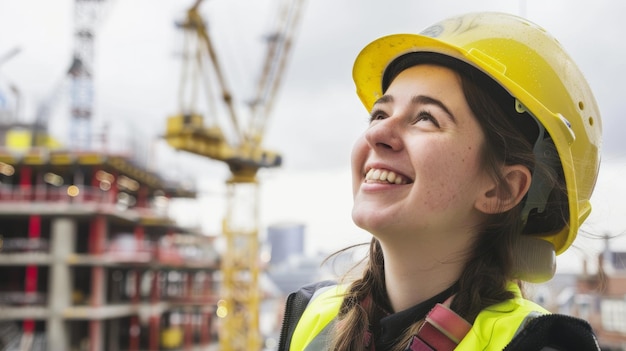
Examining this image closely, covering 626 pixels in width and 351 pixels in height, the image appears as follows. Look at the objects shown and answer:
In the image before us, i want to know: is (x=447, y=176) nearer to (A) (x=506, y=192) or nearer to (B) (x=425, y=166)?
(B) (x=425, y=166)

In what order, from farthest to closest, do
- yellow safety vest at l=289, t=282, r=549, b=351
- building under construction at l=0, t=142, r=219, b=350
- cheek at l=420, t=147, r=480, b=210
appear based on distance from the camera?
building under construction at l=0, t=142, r=219, b=350
cheek at l=420, t=147, r=480, b=210
yellow safety vest at l=289, t=282, r=549, b=351

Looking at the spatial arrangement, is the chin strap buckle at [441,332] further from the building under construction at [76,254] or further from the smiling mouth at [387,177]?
the building under construction at [76,254]

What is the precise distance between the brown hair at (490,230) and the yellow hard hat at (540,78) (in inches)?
1.7

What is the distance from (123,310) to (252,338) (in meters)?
6.94

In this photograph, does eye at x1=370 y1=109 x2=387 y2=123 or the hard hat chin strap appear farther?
eye at x1=370 y1=109 x2=387 y2=123

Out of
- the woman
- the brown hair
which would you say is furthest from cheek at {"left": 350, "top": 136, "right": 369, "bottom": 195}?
the brown hair

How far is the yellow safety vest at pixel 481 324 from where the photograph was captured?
4.50 ft

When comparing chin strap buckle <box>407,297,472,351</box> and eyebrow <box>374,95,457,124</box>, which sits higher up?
eyebrow <box>374,95,457,124</box>

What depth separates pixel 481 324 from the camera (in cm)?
142

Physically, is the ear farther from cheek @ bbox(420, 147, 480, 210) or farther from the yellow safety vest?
the yellow safety vest

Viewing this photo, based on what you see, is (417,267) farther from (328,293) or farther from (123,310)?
(123,310)

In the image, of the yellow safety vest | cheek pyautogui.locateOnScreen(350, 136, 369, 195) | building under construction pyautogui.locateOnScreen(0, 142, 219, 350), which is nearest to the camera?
the yellow safety vest

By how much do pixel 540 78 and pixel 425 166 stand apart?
415mm

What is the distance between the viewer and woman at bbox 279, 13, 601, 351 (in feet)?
5.08
